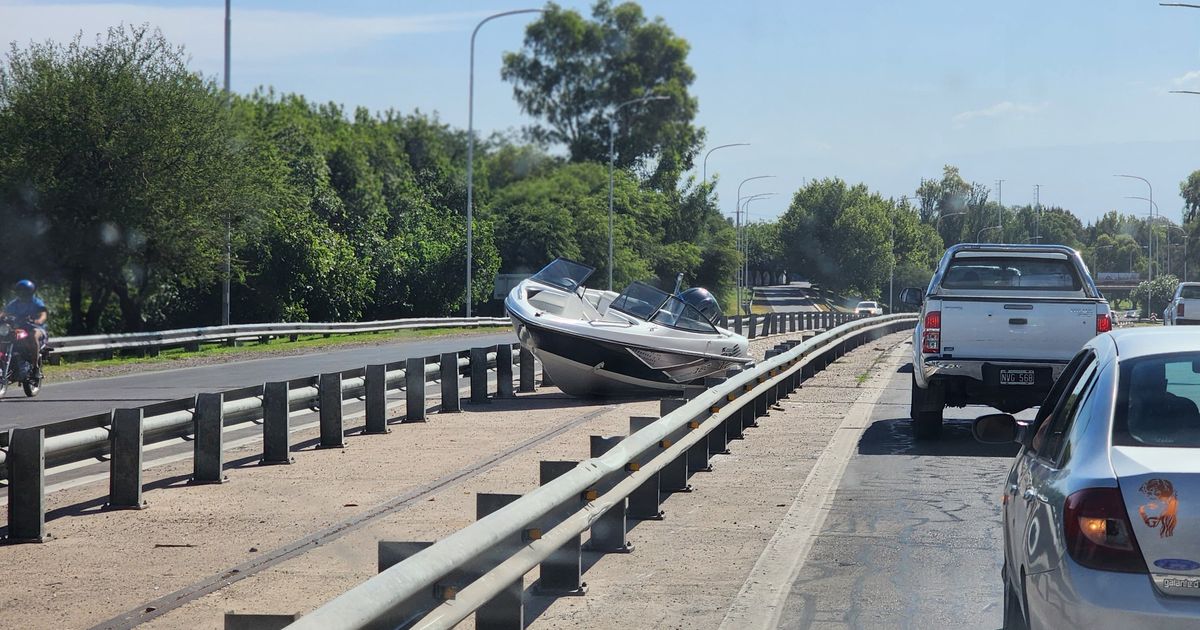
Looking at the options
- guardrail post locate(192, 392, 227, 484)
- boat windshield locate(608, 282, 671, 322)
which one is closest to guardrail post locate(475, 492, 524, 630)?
guardrail post locate(192, 392, 227, 484)

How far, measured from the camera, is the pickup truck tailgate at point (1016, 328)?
1441cm

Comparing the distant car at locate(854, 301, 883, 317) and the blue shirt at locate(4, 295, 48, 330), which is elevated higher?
the blue shirt at locate(4, 295, 48, 330)

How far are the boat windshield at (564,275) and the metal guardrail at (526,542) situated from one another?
887cm

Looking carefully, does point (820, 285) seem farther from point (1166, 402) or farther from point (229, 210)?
point (1166, 402)

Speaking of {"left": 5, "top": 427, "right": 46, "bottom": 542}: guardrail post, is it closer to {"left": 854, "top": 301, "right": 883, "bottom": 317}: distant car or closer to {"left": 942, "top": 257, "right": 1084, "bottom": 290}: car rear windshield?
{"left": 942, "top": 257, "right": 1084, "bottom": 290}: car rear windshield

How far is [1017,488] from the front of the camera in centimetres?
575

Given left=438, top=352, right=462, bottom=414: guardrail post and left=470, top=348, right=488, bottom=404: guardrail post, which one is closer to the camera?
left=438, top=352, right=462, bottom=414: guardrail post

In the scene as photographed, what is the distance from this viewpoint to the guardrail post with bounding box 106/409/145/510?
396 inches

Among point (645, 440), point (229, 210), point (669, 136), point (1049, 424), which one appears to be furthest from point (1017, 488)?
point (669, 136)

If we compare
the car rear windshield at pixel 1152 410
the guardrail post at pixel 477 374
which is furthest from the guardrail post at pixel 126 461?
the guardrail post at pixel 477 374

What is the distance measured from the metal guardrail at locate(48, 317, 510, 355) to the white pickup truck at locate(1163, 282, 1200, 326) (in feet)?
77.5

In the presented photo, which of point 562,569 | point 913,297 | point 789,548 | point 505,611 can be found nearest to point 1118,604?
point 505,611

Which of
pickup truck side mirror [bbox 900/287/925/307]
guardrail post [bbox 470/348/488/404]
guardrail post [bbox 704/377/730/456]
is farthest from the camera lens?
guardrail post [bbox 470/348/488/404]

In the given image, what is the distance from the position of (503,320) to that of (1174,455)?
166ft
